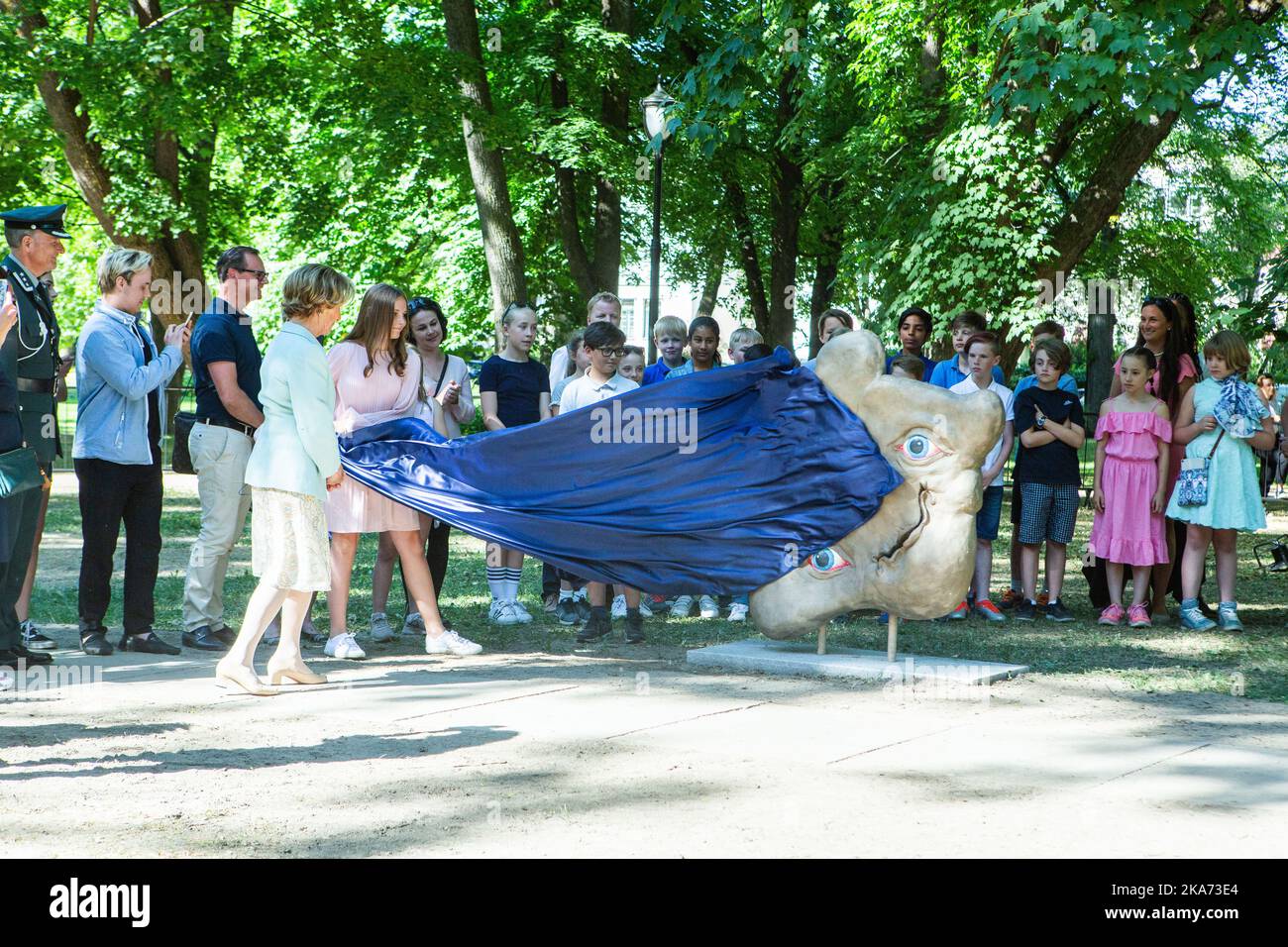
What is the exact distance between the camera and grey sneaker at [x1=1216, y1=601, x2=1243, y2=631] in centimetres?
940

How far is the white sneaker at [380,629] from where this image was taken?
876cm

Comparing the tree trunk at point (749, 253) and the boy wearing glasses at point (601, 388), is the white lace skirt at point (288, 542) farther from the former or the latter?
the tree trunk at point (749, 253)

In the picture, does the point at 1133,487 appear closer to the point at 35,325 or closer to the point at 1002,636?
the point at 1002,636

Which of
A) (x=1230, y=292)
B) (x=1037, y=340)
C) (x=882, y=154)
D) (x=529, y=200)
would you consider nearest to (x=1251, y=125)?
(x=1230, y=292)

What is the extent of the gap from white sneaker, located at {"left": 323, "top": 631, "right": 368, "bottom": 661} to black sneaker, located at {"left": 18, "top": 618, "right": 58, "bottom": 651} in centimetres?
163

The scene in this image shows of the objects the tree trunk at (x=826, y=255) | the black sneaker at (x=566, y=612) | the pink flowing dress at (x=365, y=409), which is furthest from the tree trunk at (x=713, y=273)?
the pink flowing dress at (x=365, y=409)

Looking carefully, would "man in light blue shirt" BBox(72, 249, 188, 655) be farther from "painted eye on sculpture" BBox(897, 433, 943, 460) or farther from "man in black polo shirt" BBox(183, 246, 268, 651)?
"painted eye on sculpture" BBox(897, 433, 943, 460)

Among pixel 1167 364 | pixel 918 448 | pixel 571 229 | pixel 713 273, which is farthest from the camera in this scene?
pixel 713 273

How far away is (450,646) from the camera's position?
827 cm

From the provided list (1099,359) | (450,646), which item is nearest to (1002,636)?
(450,646)

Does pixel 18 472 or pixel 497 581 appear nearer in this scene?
pixel 18 472

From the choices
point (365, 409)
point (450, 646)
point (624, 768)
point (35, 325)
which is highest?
point (35, 325)

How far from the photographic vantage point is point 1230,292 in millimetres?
→ 30734

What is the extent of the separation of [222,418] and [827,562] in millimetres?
3636
